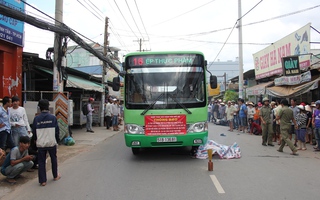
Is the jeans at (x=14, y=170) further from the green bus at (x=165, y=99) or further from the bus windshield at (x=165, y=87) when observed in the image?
the bus windshield at (x=165, y=87)

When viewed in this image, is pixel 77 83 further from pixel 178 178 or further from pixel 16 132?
pixel 178 178

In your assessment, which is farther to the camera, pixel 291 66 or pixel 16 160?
pixel 291 66

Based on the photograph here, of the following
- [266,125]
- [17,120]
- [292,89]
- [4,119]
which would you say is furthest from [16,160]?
[292,89]

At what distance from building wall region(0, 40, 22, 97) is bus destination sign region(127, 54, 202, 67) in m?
5.40

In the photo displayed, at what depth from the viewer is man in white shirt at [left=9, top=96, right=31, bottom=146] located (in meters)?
6.96

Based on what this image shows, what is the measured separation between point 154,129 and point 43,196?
10.2ft

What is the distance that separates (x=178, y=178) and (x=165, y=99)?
2.23 metres

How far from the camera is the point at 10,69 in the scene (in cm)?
1048

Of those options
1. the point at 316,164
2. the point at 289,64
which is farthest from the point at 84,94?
the point at 316,164

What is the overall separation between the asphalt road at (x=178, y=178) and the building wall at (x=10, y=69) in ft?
13.3

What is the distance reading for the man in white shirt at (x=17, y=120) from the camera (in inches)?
274

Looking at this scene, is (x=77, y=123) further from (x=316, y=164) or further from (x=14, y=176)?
(x=316, y=164)

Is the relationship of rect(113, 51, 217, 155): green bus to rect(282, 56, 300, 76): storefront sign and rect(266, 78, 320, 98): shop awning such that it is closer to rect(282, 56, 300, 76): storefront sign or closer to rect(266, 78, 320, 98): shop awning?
rect(266, 78, 320, 98): shop awning

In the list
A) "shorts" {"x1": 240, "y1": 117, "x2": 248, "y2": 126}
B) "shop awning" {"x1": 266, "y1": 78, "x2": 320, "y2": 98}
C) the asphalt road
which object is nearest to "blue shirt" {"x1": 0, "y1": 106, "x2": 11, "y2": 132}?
the asphalt road
